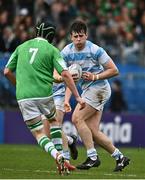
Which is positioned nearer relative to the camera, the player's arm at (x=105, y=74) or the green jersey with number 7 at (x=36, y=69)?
the green jersey with number 7 at (x=36, y=69)

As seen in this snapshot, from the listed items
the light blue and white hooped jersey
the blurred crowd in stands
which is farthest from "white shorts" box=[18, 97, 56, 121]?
the blurred crowd in stands

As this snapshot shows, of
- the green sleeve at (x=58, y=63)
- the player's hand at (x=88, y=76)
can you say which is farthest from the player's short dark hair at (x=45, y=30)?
the player's hand at (x=88, y=76)

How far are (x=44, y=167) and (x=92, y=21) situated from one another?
42.5 feet

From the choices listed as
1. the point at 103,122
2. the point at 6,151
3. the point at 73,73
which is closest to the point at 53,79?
the point at 73,73

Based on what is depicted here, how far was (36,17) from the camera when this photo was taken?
88.8 feet

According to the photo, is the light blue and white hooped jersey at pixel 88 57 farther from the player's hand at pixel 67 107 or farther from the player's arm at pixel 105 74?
the player's hand at pixel 67 107

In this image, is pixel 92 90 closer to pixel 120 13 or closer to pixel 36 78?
pixel 36 78

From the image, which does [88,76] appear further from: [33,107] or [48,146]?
[48,146]

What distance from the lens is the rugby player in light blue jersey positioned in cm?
1480

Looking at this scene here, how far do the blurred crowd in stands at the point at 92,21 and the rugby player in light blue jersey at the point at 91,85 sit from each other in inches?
347

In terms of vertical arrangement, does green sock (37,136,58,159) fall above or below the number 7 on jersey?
below

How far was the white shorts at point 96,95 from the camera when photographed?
595 inches

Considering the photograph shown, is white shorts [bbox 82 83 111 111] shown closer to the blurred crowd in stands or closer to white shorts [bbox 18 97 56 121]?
white shorts [bbox 18 97 56 121]

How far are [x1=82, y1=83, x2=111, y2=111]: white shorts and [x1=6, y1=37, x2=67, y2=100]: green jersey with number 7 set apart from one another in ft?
4.86
